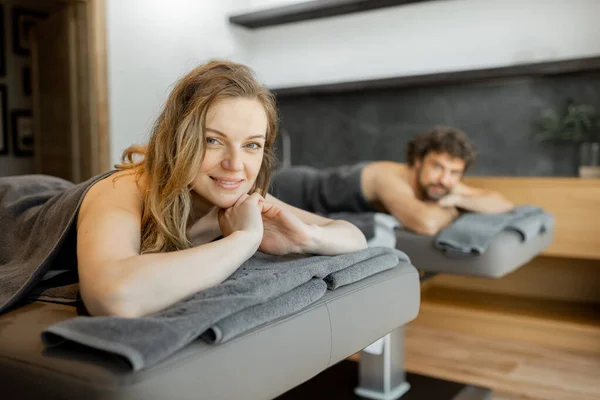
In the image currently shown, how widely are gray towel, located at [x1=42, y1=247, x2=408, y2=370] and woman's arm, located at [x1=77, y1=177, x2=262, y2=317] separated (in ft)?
0.09

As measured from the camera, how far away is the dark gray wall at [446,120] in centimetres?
316

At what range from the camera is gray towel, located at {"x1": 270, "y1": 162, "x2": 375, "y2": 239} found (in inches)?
109

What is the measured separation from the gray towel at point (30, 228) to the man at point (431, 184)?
138cm

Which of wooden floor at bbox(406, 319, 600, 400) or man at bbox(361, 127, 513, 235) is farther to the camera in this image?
man at bbox(361, 127, 513, 235)

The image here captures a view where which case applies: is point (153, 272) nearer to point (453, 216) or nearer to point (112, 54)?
point (453, 216)

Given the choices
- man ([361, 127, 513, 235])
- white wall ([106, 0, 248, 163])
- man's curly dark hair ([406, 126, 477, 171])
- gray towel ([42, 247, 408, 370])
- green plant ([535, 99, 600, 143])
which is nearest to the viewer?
gray towel ([42, 247, 408, 370])

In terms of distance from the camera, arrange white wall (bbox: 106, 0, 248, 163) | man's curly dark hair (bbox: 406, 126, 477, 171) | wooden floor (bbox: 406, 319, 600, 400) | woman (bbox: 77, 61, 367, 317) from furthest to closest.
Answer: white wall (bbox: 106, 0, 248, 163)
man's curly dark hair (bbox: 406, 126, 477, 171)
wooden floor (bbox: 406, 319, 600, 400)
woman (bbox: 77, 61, 367, 317)

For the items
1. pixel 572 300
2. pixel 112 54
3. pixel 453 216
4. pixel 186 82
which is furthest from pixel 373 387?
pixel 112 54

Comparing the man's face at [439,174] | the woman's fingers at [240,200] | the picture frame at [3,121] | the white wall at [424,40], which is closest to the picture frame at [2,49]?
the picture frame at [3,121]

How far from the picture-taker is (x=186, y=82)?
1214 mm

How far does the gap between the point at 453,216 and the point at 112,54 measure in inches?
85.7

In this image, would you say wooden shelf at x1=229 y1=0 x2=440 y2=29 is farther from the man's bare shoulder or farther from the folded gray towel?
the folded gray towel

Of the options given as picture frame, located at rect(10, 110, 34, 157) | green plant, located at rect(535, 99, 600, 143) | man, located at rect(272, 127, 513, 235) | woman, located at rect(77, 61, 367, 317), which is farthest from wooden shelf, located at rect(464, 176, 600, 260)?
picture frame, located at rect(10, 110, 34, 157)

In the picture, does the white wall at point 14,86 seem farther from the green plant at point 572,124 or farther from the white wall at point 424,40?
the green plant at point 572,124
